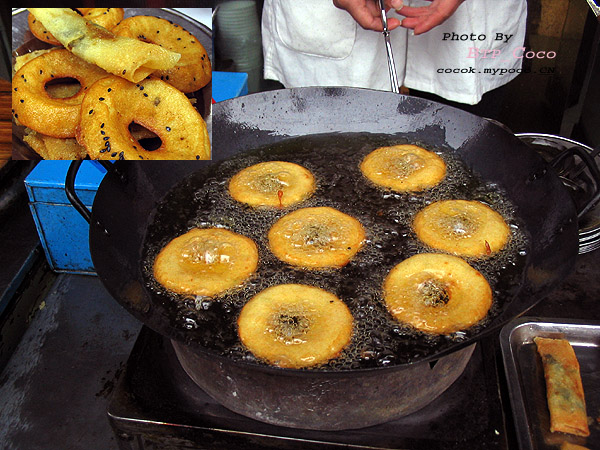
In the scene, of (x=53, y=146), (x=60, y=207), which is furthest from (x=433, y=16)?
(x=60, y=207)

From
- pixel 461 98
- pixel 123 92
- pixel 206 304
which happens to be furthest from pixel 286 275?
pixel 461 98

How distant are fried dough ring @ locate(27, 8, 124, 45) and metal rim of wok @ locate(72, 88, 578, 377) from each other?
0.54 m

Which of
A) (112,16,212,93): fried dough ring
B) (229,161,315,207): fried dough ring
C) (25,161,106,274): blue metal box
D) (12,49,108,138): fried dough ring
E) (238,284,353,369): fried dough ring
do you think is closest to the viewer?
Result: (238,284,353,369): fried dough ring

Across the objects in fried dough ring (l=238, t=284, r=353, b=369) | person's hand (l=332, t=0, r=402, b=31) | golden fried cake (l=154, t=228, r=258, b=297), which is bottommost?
golden fried cake (l=154, t=228, r=258, b=297)

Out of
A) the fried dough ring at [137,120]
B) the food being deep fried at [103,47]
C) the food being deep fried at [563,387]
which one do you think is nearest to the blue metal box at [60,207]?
the fried dough ring at [137,120]

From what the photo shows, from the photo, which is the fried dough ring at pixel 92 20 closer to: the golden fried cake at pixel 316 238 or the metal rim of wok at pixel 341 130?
the metal rim of wok at pixel 341 130

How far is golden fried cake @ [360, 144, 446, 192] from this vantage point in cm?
253

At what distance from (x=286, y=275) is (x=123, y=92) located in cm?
93

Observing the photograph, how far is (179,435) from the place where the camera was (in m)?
2.02

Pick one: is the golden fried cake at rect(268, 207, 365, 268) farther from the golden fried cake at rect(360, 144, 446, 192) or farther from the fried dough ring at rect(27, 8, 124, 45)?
the fried dough ring at rect(27, 8, 124, 45)

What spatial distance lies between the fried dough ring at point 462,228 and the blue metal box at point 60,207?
170 centimetres

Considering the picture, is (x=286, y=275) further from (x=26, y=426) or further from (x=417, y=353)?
(x=26, y=426)

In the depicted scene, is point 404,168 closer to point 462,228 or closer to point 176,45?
point 462,228

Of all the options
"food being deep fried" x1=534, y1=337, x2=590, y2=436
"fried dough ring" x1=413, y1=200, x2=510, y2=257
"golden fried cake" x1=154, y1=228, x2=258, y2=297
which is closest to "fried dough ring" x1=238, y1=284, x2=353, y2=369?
"golden fried cake" x1=154, y1=228, x2=258, y2=297
